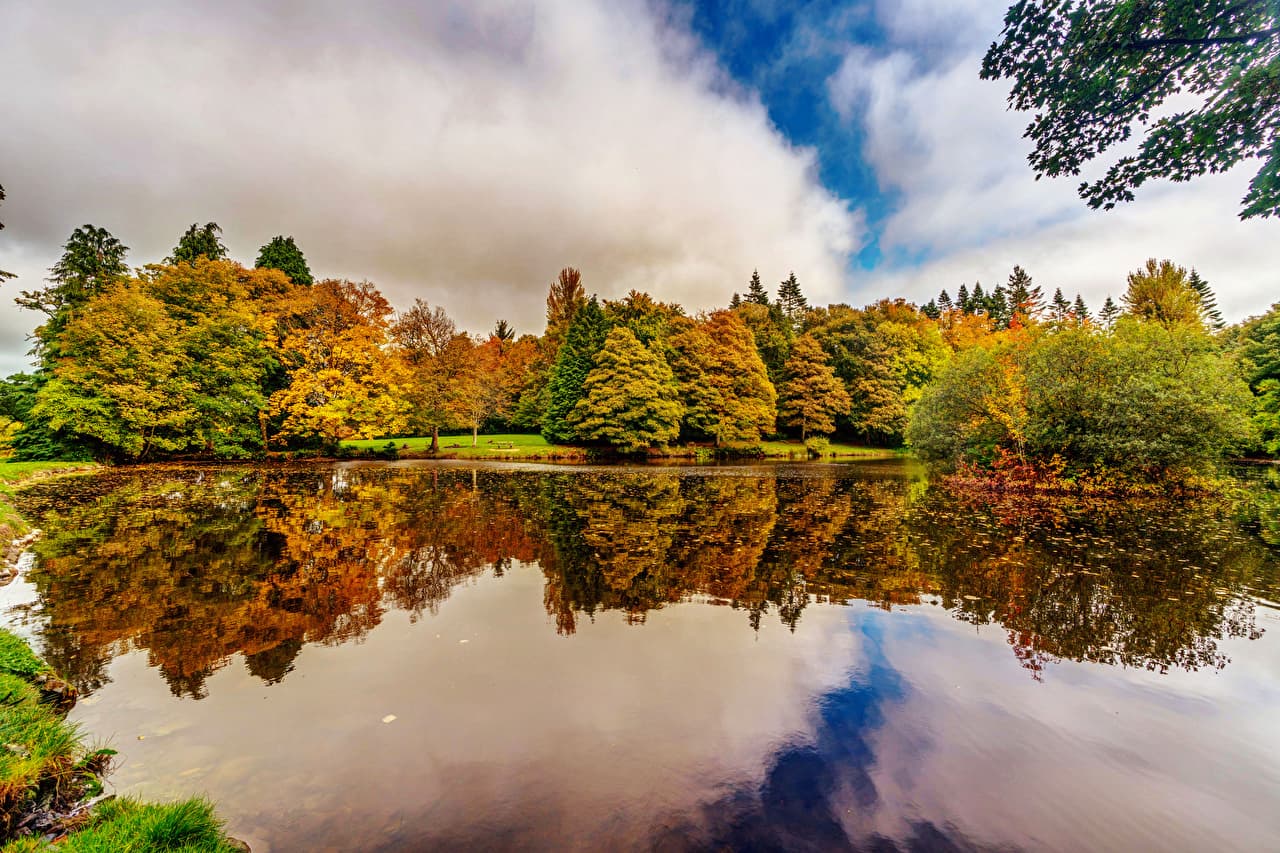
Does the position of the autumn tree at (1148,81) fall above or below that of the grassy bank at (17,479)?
above

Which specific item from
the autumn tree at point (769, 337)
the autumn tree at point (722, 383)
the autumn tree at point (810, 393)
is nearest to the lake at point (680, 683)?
the autumn tree at point (722, 383)

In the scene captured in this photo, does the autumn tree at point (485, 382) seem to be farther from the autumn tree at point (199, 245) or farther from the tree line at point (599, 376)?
the autumn tree at point (199, 245)

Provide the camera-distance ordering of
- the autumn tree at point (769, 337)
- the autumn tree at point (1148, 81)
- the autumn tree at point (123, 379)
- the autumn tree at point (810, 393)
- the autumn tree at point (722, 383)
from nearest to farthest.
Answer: the autumn tree at point (1148, 81) < the autumn tree at point (123, 379) < the autumn tree at point (722, 383) < the autumn tree at point (810, 393) < the autumn tree at point (769, 337)

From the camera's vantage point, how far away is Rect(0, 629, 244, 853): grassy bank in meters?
A: 2.88

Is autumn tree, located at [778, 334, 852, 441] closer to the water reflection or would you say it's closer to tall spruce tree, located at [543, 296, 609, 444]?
tall spruce tree, located at [543, 296, 609, 444]

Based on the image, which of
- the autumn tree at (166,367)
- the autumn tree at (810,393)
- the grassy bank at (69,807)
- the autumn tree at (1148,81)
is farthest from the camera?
the autumn tree at (810,393)

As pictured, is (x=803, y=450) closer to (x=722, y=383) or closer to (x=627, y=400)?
(x=722, y=383)

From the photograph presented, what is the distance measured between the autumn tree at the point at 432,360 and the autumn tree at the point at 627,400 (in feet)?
30.9

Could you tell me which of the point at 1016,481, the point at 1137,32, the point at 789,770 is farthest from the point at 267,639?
the point at 1016,481

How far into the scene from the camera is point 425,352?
39312 mm

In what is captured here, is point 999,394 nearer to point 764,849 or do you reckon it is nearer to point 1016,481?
point 1016,481

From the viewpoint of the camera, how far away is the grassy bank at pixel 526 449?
3831cm

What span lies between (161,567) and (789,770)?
35.5ft

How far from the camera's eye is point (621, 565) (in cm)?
995
